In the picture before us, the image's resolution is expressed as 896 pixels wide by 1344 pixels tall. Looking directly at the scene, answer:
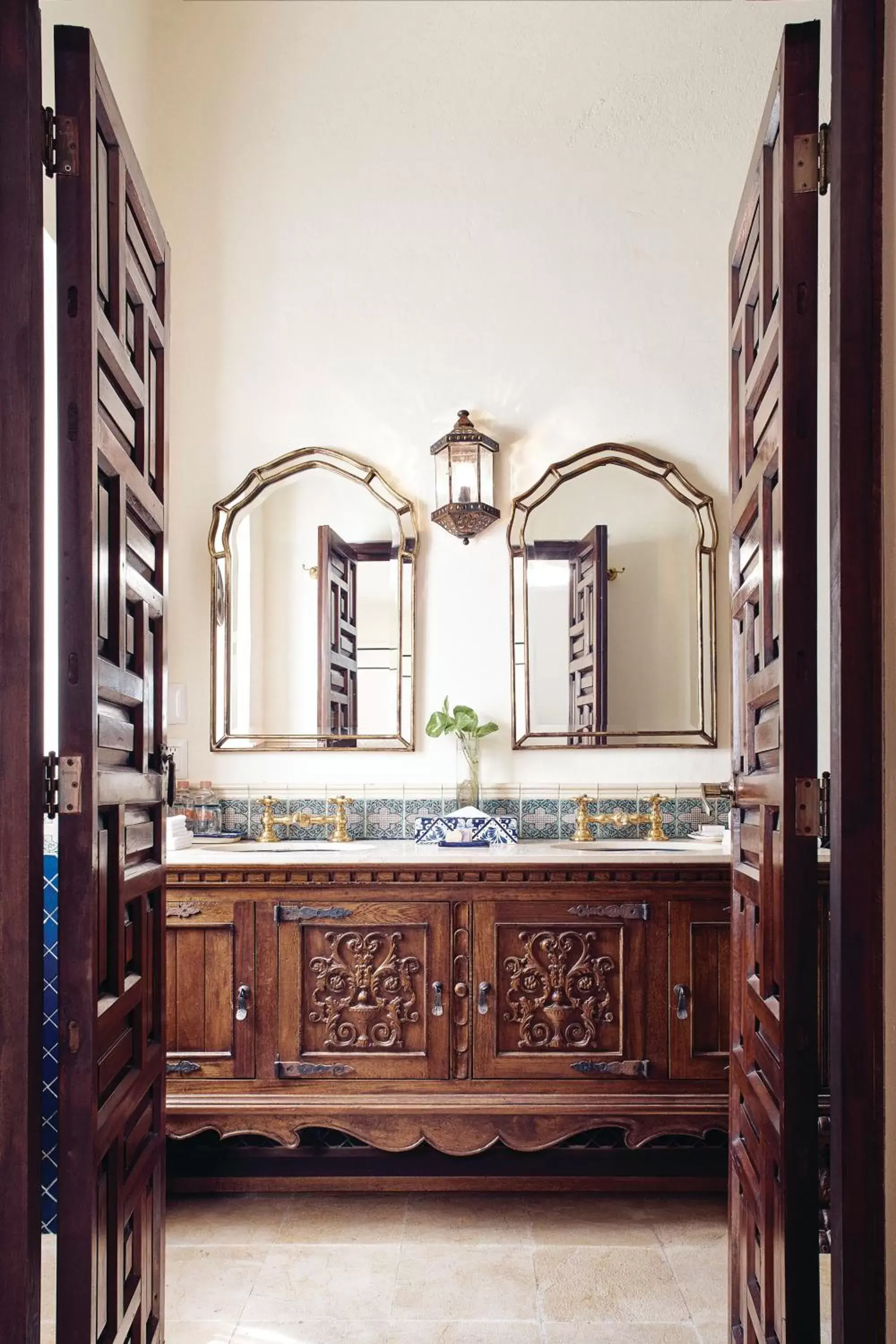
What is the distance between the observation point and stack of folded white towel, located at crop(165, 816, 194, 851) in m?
3.04

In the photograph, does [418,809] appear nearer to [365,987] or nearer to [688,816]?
[365,987]

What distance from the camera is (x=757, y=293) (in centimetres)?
169

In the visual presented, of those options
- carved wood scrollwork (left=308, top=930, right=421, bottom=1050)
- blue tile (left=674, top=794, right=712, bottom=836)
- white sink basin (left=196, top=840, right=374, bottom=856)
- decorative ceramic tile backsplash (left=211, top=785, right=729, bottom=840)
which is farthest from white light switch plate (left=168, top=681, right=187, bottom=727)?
blue tile (left=674, top=794, right=712, bottom=836)

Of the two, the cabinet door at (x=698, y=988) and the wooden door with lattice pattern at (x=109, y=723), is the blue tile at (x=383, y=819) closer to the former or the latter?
the cabinet door at (x=698, y=988)

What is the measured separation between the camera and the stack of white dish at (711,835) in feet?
10.4

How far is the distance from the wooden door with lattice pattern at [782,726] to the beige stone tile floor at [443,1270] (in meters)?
0.66

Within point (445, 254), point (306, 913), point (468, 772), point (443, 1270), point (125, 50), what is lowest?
point (443, 1270)

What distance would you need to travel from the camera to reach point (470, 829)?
3.08 m

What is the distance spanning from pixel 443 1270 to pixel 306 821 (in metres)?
1.35

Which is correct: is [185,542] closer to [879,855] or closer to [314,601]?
[314,601]

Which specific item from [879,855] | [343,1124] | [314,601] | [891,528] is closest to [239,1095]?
[343,1124]

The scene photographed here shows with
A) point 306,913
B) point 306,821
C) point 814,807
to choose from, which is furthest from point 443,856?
point 814,807

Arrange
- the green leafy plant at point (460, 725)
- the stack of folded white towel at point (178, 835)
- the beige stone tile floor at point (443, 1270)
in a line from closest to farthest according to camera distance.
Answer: the beige stone tile floor at point (443, 1270)
the stack of folded white towel at point (178, 835)
the green leafy plant at point (460, 725)

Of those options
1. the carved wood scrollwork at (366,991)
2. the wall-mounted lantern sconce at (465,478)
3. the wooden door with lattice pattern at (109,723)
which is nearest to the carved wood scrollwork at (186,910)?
the carved wood scrollwork at (366,991)
